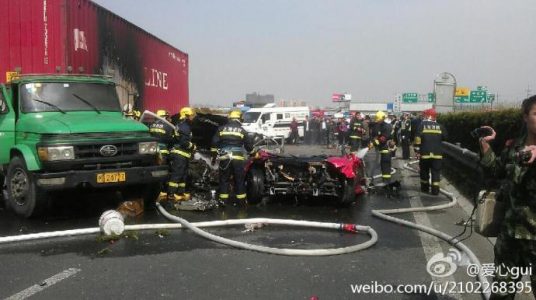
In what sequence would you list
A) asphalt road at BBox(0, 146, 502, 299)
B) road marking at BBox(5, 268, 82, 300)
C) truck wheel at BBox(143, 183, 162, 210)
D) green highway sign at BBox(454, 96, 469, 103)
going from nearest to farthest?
1. road marking at BBox(5, 268, 82, 300)
2. asphalt road at BBox(0, 146, 502, 299)
3. truck wheel at BBox(143, 183, 162, 210)
4. green highway sign at BBox(454, 96, 469, 103)

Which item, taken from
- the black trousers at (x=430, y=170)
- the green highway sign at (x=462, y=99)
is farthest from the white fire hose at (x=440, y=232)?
the green highway sign at (x=462, y=99)

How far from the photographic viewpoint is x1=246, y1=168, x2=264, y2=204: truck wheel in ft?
29.6

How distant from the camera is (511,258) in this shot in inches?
131

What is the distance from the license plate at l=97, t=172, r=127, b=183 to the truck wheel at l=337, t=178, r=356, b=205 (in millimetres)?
3470

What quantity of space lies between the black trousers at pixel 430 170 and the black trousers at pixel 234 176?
3.73m

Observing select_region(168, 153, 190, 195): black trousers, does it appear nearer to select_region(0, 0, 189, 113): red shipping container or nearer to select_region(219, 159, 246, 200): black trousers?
select_region(219, 159, 246, 200): black trousers

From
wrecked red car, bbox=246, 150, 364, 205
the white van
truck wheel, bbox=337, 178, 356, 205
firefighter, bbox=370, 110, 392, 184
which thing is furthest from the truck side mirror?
the white van

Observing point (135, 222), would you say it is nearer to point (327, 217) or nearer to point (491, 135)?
point (327, 217)

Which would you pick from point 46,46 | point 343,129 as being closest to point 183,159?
point 46,46

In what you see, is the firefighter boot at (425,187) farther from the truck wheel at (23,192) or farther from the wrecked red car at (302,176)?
the truck wheel at (23,192)

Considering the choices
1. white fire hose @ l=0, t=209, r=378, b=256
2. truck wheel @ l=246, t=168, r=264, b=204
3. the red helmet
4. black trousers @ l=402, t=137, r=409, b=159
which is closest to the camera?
white fire hose @ l=0, t=209, r=378, b=256

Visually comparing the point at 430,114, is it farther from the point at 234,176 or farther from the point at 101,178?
the point at 101,178

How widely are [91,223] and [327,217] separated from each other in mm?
3442

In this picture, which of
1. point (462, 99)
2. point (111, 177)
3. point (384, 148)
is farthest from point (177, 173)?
point (462, 99)
